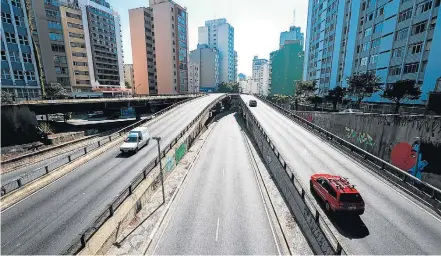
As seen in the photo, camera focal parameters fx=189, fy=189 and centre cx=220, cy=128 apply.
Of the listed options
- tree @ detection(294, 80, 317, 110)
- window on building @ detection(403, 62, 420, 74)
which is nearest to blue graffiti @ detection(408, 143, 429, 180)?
window on building @ detection(403, 62, 420, 74)

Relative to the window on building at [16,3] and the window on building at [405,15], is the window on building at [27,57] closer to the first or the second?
the window on building at [16,3]

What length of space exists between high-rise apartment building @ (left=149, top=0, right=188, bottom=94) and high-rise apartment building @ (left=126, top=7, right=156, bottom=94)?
4491 millimetres

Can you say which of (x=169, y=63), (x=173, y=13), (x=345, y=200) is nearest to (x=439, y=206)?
(x=345, y=200)

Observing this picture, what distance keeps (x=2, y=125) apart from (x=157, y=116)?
26798 millimetres

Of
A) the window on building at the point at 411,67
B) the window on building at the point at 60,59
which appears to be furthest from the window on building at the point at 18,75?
the window on building at the point at 411,67

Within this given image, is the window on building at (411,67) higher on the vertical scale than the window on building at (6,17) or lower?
lower

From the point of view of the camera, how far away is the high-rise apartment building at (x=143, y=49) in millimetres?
114500

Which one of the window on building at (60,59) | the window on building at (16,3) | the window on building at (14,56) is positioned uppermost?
the window on building at (16,3)

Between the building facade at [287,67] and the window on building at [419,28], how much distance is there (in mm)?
108572

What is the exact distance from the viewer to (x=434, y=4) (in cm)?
4062

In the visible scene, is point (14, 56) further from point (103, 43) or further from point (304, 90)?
point (304, 90)

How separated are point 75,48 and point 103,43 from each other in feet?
72.7

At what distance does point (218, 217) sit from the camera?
18.5m

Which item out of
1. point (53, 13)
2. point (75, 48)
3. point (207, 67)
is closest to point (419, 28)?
point (75, 48)
